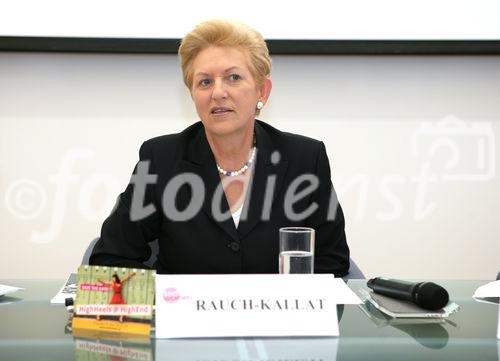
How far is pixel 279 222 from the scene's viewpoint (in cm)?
208

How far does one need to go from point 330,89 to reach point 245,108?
131cm

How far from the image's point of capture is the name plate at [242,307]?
4.21ft

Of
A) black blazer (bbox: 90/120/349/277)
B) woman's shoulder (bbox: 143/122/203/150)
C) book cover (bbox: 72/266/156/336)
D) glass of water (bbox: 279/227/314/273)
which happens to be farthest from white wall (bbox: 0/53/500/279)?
book cover (bbox: 72/266/156/336)

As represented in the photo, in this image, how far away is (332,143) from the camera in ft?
11.1

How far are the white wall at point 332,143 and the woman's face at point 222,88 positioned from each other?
1.23m

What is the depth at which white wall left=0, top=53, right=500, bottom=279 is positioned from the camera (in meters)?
3.28

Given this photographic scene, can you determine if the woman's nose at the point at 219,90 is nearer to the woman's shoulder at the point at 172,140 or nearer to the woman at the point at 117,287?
the woman's shoulder at the point at 172,140

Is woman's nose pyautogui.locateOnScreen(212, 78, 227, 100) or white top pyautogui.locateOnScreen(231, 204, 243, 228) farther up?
woman's nose pyautogui.locateOnScreen(212, 78, 227, 100)

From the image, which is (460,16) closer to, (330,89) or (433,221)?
→ (330,89)

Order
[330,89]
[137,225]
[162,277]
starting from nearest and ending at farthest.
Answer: [162,277] → [137,225] → [330,89]

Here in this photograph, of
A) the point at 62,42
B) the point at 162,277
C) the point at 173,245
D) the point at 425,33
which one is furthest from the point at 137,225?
the point at 425,33

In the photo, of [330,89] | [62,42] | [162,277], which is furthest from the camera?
[330,89]

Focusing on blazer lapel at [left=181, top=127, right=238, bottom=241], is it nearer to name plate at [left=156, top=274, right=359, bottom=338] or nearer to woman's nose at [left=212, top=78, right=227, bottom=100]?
woman's nose at [left=212, top=78, right=227, bottom=100]

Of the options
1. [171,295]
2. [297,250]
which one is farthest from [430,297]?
[171,295]
